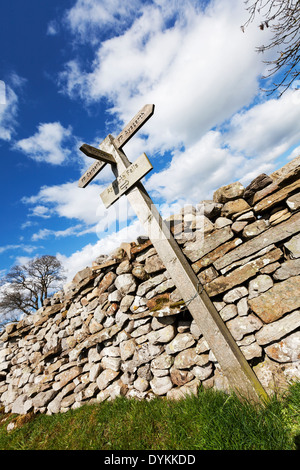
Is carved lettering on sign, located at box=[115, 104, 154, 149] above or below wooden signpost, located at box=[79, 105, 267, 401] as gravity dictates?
above

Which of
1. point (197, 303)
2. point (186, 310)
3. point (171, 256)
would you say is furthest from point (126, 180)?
point (186, 310)

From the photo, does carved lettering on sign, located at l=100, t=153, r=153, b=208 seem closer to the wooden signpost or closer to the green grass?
the wooden signpost

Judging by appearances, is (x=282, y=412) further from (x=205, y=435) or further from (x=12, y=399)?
(x=12, y=399)

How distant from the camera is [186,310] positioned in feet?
10.4

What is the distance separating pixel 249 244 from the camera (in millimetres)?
2854

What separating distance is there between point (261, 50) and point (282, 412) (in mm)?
4856

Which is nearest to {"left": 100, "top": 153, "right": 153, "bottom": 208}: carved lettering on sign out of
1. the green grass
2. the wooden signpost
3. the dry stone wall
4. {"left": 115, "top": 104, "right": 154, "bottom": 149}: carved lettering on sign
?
the wooden signpost

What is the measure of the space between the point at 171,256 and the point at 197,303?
27.9 inches

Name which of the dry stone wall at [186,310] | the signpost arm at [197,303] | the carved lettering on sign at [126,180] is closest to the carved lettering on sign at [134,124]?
the signpost arm at [197,303]

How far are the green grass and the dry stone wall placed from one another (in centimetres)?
29

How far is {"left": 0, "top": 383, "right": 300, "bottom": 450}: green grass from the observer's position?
1.89m

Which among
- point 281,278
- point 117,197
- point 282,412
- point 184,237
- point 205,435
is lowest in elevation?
point 282,412

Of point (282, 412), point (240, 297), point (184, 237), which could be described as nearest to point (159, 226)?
point (184, 237)

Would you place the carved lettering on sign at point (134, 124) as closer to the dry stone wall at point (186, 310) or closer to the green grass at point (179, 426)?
the dry stone wall at point (186, 310)
